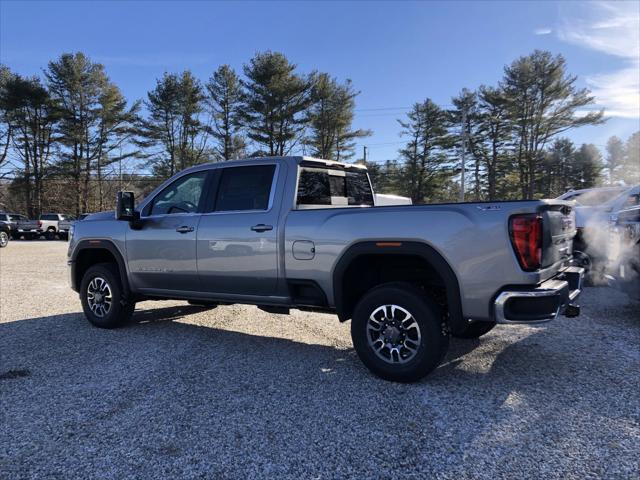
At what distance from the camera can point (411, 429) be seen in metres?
3.11

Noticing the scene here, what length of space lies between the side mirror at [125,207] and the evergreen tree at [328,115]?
3323 centimetres

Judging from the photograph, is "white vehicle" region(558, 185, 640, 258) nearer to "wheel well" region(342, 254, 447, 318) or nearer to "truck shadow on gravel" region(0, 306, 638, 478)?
"truck shadow on gravel" region(0, 306, 638, 478)

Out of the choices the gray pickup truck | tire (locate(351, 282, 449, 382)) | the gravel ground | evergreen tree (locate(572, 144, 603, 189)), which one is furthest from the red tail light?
evergreen tree (locate(572, 144, 603, 189))

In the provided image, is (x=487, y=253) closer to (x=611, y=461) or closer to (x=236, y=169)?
(x=611, y=461)

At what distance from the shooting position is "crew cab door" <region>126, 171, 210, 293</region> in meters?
5.07

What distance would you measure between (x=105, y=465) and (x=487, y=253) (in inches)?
113

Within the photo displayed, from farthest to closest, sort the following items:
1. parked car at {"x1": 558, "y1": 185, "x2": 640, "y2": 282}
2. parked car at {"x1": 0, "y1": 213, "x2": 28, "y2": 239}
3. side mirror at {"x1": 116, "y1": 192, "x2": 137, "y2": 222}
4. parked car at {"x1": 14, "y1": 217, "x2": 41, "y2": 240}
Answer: parked car at {"x1": 14, "y1": 217, "x2": 41, "y2": 240} → parked car at {"x1": 0, "y1": 213, "x2": 28, "y2": 239} → parked car at {"x1": 558, "y1": 185, "x2": 640, "y2": 282} → side mirror at {"x1": 116, "y1": 192, "x2": 137, "y2": 222}

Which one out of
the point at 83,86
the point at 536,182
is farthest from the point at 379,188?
the point at 83,86

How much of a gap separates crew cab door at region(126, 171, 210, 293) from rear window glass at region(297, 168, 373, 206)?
1205mm

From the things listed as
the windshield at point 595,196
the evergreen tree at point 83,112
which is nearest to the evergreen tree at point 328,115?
the evergreen tree at point 83,112

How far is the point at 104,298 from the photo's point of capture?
5.84m

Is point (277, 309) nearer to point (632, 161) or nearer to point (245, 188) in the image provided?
point (245, 188)

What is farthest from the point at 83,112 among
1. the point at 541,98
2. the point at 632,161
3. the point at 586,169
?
the point at 632,161

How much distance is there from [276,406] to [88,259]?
159 inches
